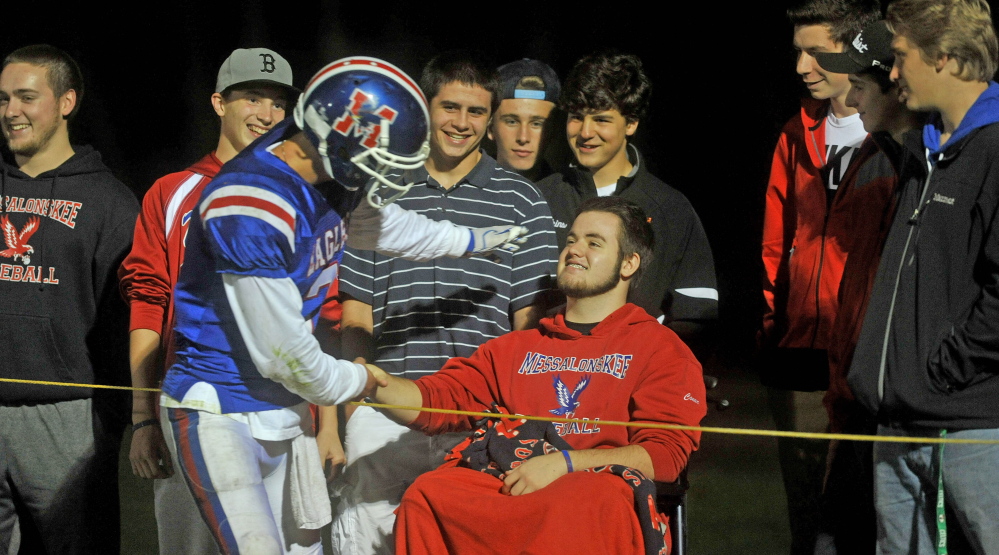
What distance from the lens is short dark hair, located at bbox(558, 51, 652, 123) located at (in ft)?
9.53

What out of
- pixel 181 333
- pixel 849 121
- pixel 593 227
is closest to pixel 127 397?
pixel 181 333

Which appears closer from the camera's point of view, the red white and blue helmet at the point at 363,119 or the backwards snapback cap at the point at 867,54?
the red white and blue helmet at the point at 363,119

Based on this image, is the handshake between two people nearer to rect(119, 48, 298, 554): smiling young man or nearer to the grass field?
rect(119, 48, 298, 554): smiling young man

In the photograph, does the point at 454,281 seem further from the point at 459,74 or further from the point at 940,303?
the point at 940,303

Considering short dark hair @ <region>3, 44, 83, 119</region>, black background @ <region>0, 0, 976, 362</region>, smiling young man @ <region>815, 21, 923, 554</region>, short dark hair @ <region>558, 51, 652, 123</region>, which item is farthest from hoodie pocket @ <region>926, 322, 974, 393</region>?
short dark hair @ <region>3, 44, 83, 119</region>

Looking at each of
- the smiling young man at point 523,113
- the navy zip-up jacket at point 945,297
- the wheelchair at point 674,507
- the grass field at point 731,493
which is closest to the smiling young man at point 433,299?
the smiling young man at point 523,113

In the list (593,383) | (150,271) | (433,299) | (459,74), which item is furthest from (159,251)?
(593,383)

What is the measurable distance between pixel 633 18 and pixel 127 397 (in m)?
2.31

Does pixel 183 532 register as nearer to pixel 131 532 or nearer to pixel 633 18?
pixel 131 532

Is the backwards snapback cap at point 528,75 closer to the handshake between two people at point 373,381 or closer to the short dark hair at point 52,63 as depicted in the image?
the handshake between two people at point 373,381

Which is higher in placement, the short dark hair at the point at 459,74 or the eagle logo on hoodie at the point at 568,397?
the short dark hair at the point at 459,74

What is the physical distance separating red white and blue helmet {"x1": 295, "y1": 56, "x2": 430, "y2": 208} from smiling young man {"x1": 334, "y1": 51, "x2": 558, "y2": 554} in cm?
60

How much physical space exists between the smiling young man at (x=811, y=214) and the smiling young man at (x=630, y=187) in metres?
0.23

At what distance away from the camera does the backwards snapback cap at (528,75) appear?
3088 mm
